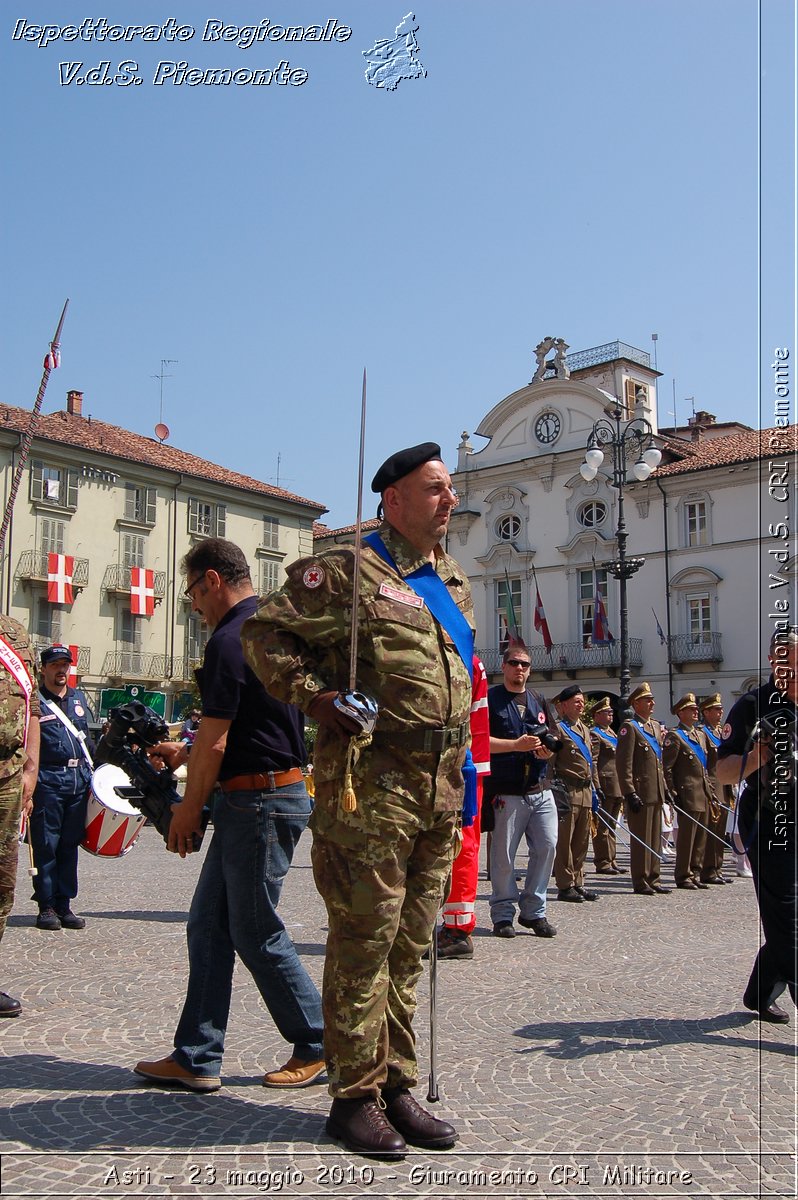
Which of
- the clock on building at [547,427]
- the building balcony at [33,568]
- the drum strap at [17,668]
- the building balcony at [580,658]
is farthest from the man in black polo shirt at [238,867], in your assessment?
the clock on building at [547,427]

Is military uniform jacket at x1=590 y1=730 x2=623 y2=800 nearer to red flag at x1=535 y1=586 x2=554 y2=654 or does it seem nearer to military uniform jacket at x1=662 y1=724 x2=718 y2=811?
military uniform jacket at x1=662 y1=724 x2=718 y2=811

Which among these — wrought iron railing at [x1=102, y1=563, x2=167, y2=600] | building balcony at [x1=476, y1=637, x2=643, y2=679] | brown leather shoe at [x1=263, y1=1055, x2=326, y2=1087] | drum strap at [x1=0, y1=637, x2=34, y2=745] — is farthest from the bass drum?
wrought iron railing at [x1=102, y1=563, x2=167, y2=600]

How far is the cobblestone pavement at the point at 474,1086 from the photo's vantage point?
340cm

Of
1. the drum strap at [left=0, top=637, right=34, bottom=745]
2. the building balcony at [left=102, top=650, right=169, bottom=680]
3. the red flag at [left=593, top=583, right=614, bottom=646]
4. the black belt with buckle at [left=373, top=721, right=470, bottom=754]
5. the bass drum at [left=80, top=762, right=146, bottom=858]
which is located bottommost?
the bass drum at [left=80, top=762, right=146, bottom=858]

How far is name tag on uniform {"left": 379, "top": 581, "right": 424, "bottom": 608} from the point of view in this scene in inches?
153

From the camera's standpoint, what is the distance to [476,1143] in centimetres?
370

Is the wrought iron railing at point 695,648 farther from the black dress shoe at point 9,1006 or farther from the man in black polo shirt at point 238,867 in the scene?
the man in black polo shirt at point 238,867

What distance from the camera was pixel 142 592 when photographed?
50.8 metres

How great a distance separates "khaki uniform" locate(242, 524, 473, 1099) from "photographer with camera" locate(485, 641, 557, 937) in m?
4.73

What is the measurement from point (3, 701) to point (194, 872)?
25.3ft

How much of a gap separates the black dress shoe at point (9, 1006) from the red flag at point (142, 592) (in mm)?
45835

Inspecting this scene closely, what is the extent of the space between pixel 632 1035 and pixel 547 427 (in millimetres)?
47583

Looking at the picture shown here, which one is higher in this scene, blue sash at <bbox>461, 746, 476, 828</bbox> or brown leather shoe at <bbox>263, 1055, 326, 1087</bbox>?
blue sash at <bbox>461, 746, 476, 828</bbox>

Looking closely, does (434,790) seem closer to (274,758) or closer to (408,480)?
(274,758)
